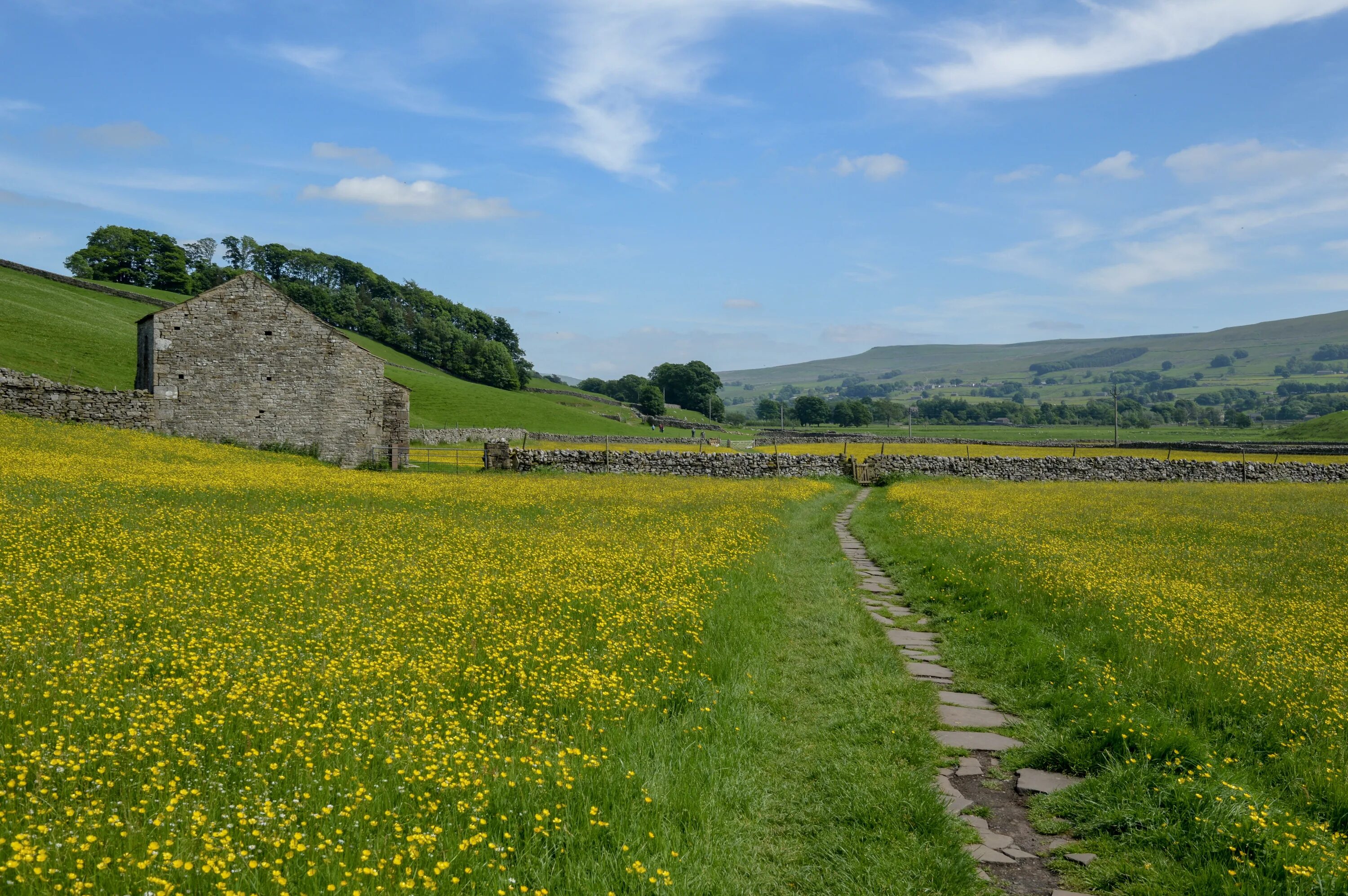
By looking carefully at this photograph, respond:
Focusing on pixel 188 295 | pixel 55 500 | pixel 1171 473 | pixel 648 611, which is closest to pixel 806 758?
pixel 648 611

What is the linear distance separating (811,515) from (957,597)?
11171 millimetres

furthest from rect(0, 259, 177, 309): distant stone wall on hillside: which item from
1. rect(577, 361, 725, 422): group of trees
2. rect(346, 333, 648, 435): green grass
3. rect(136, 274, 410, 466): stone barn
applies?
rect(577, 361, 725, 422): group of trees

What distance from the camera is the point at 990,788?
5.89m

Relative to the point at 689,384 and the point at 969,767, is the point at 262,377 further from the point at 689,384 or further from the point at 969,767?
the point at 689,384

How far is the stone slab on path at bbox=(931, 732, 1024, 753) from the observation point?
661 centimetres

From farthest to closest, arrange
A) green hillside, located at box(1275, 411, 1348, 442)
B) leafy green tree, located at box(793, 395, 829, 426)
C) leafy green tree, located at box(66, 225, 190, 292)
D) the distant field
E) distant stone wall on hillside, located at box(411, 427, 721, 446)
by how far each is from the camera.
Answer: leafy green tree, located at box(793, 395, 829, 426), leafy green tree, located at box(66, 225, 190, 292), green hillside, located at box(1275, 411, 1348, 442), distant stone wall on hillside, located at box(411, 427, 721, 446), the distant field

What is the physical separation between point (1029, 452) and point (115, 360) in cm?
7237

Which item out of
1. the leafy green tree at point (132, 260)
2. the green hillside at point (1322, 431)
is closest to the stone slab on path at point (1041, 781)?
the green hillside at point (1322, 431)

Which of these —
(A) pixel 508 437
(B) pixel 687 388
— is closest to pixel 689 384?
(B) pixel 687 388

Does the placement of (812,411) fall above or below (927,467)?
above

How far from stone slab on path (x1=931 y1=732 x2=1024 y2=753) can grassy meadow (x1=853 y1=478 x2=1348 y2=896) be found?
211 mm

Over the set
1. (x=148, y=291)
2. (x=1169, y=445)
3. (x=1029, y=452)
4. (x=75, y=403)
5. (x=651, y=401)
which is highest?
(x=148, y=291)

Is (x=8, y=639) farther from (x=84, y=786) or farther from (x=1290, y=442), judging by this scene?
(x=1290, y=442)

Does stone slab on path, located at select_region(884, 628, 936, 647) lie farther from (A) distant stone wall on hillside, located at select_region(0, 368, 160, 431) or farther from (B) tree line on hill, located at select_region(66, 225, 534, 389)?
(B) tree line on hill, located at select_region(66, 225, 534, 389)
